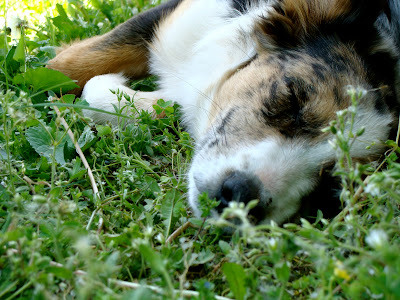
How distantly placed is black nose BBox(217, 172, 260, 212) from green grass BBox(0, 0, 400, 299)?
15 cm

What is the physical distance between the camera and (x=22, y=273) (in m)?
1.40

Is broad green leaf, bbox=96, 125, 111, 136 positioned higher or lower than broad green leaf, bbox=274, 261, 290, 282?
higher

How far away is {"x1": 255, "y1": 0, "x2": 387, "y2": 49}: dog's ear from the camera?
8.71ft

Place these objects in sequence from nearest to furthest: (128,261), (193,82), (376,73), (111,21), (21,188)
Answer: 1. (128,261)
2. (21,188)
3. (376,73)
4. (193,82)
5. (111,21)

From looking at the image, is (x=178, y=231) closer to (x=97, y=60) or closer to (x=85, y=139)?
(x=85, y=139)

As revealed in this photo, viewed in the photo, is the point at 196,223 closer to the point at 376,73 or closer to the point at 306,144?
the point at 306,144

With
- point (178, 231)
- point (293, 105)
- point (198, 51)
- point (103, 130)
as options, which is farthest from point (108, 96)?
point (178, 231)

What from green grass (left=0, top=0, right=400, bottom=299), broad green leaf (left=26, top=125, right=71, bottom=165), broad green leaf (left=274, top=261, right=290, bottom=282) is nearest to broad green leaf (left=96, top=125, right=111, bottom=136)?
green grass (left=0, top=0, right=400, bottom=299)

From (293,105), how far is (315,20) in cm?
64

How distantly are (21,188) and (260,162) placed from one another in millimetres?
1094

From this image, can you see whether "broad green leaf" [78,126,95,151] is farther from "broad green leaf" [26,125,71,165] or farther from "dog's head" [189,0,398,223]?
"dog's head" [189,0,398,223]

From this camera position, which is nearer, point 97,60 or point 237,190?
point 237,190

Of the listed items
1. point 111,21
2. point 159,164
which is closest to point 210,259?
point 159,164

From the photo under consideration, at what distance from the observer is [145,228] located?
1.86m
